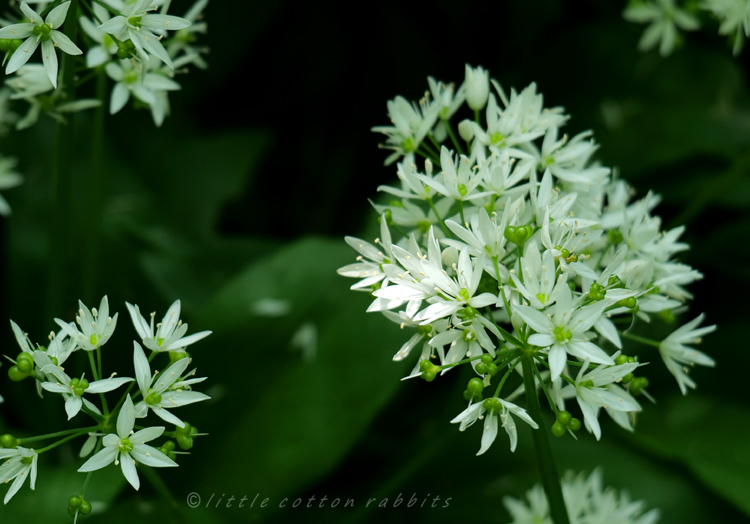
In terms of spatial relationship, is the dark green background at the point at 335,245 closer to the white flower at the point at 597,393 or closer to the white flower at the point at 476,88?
the white flower at the point at 597,393

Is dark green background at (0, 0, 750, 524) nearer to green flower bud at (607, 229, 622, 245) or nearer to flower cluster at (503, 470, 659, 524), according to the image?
flower cluster at (503, 470, 659, 524)

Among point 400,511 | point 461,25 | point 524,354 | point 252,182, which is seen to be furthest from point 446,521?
point 461,25

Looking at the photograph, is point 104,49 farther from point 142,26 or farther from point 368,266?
point 368,266

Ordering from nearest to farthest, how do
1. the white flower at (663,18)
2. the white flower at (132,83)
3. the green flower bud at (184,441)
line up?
the green flower bud at (184,441) → the white flower at (132,83) → the white flower at (663,18)

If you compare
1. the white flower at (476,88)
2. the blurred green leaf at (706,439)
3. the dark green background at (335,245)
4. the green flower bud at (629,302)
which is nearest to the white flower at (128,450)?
the dark green background at (335,245)

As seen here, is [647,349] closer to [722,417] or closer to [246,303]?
[722,417]

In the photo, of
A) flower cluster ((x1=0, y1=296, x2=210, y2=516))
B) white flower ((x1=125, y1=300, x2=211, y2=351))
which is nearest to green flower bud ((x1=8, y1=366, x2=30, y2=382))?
flower cluster ((x1=0, y1=296, x2=210, y2=516))

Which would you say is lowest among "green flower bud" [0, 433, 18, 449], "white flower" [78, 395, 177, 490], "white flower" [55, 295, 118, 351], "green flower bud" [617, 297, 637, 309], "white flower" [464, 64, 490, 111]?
"green flower bud" [0, 433, 18, 449]
